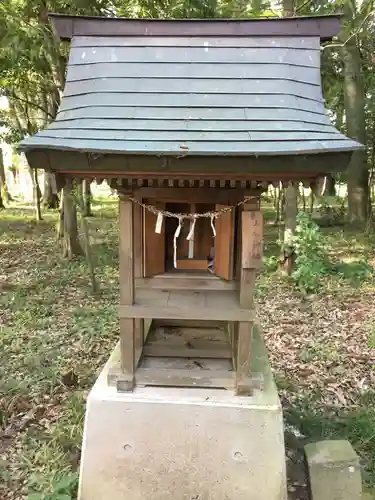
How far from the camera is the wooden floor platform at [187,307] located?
3713 mm

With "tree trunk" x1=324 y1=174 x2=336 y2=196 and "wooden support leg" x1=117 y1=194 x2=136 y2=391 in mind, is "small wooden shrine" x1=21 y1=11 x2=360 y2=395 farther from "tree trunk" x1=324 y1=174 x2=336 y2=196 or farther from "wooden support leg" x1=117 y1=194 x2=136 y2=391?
"tree trunk" x1=324 y1=174 x2=336 y2=196

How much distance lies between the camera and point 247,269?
3.67 m

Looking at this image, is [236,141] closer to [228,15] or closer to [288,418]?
[288,418]

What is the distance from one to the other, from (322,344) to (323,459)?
3.14 meters

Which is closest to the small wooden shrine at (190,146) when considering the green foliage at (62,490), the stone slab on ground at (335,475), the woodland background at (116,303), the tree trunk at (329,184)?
the tree trunk at (329,184)

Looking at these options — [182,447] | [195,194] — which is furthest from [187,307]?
[182,447]

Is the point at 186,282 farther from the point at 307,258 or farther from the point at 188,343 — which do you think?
the point at 307,258

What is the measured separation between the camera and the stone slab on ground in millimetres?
3824

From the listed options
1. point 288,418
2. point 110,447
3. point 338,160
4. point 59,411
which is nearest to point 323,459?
point 288,418

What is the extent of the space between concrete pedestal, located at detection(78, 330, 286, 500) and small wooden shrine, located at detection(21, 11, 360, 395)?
21 cm

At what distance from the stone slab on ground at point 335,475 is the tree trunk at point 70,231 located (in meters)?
8.17

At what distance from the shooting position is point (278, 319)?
786 cm

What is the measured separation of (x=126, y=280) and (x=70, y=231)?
7578mm

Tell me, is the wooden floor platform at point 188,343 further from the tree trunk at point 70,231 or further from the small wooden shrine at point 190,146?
the tree trunk at point 70,231
